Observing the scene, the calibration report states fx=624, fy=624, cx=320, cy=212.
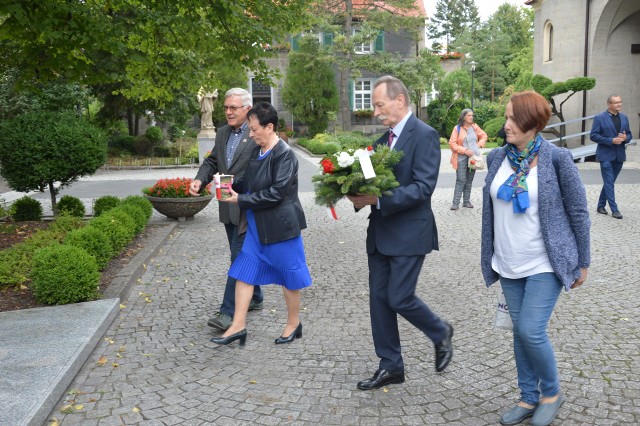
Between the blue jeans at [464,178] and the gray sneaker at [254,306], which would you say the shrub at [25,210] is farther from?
the blue jeans at [464,178]

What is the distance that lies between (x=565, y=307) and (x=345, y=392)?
2767mm

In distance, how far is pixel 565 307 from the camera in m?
5.85

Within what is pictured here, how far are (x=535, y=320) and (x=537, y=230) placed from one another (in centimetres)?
50

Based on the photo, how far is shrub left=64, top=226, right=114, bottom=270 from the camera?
686 cm

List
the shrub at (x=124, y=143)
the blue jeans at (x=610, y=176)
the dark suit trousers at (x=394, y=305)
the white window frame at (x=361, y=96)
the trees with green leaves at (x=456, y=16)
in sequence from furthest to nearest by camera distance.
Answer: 1. the trees with green leaves at (x=456, y=16)
2. the white window frame at (x=361, y=96)
3. the shrub at (x=124, y=143)
4. the blue jeans at (x=610, y=176)
5. the dark suit trousers at (x=394, y=305)

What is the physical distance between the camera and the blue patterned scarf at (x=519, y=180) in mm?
3414

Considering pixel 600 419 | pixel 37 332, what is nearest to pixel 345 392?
pixel 600 419

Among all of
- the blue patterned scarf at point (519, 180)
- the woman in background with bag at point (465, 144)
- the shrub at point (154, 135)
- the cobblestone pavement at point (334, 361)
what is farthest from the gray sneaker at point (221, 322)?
the shrub at point (154, 135)

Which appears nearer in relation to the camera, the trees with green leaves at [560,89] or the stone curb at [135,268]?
the stone curb at [135,268]

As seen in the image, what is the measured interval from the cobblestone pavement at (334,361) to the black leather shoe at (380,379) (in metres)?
0.05

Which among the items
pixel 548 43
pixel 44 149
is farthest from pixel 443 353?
pixel 548 43

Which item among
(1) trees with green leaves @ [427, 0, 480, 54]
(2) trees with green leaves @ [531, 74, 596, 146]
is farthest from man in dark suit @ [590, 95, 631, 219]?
(1) trees with green leaves @ [427, 0, 480, 54]

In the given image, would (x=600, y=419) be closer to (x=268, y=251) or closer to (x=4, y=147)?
(x=268, y=251)

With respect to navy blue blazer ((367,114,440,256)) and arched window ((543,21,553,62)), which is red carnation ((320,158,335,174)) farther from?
arched window ((543,21,553,62))
